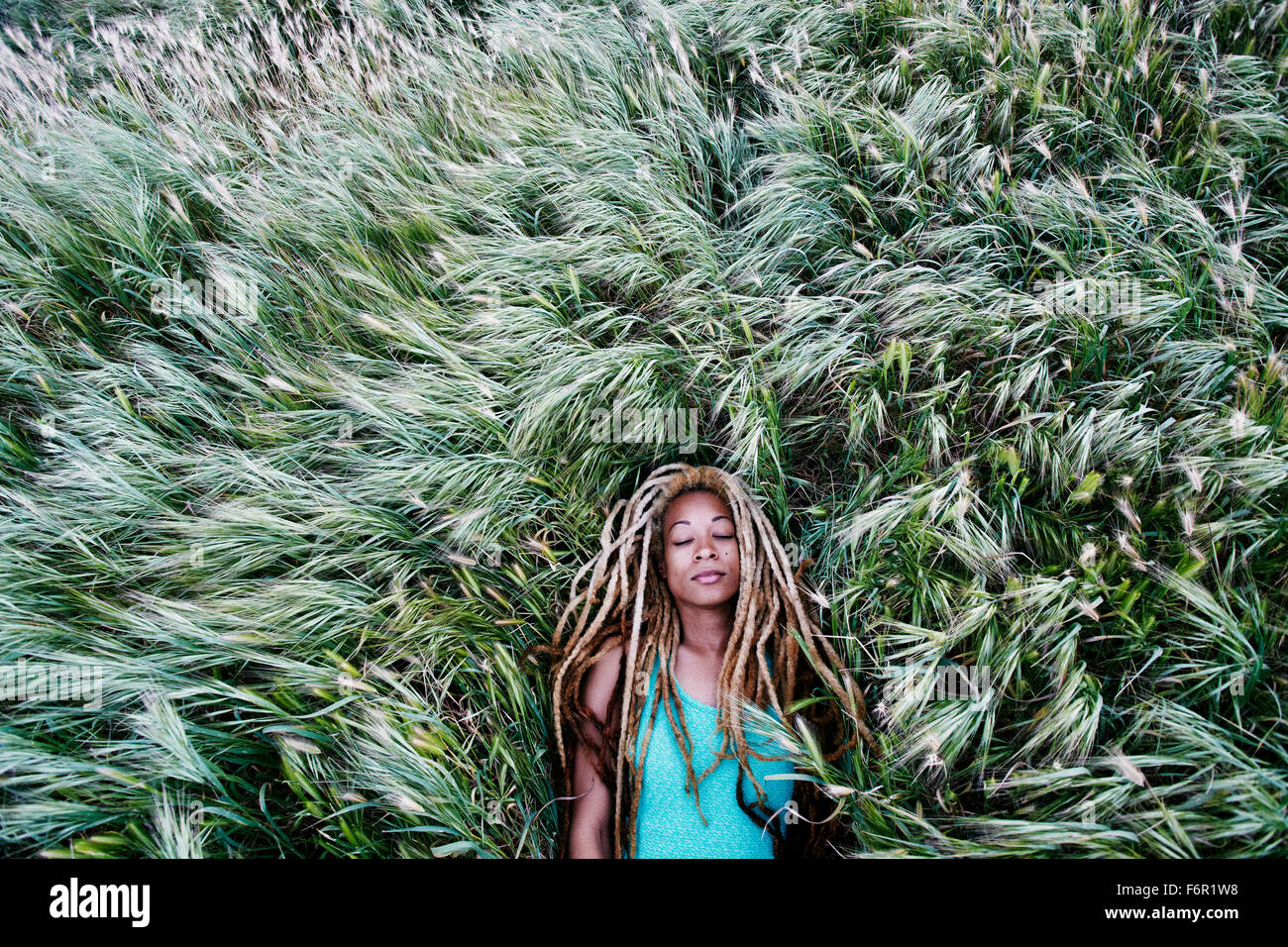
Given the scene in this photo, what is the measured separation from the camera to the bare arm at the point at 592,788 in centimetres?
175

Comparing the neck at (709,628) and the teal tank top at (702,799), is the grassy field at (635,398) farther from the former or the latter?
the neck at (709,628)

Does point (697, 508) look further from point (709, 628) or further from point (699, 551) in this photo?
point (709, 628)

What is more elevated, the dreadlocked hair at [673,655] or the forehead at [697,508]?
the forehead at [697,508]

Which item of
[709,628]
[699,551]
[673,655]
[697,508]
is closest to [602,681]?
[673,655]

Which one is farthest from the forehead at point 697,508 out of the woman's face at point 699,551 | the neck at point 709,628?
the neck at point 709,628

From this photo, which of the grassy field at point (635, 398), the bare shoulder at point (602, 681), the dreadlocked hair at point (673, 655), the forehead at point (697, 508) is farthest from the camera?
the forehead at point (697, 508)

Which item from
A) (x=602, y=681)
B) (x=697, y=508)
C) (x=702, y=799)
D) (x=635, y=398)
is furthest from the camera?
(x=635, y=398)

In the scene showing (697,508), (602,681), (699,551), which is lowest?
(602,681)

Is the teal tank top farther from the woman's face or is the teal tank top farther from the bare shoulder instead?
the woman's face

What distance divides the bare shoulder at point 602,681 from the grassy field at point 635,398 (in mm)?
206

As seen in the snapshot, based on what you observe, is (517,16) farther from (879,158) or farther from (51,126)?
(51,126)

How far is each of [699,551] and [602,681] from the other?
50 cm

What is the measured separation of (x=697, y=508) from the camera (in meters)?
2.00

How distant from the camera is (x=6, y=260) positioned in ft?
8.08
